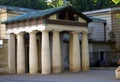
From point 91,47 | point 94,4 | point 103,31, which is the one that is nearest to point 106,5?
point 94,4

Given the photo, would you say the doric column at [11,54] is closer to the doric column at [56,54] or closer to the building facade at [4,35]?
the building facade at [4,35]

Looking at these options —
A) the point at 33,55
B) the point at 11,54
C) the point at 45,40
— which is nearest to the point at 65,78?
the point at 45,40

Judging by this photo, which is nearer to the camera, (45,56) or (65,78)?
(65,78)

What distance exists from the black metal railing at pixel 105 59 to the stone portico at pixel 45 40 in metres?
4.88

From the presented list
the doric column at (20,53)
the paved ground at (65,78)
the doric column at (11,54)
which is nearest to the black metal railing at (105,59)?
the doric column at (20,53)

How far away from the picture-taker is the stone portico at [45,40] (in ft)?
111

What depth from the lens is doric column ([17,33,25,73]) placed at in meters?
36.3

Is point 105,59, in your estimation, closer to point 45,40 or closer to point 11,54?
point 11,54

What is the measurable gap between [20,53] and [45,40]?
155 inches

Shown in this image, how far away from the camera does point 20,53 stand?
3634 centimetres

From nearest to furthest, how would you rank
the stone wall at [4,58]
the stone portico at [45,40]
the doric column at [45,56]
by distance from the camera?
the doric column at [45,56] → the stone portico at [45,40] → the stone wall at [4,58]

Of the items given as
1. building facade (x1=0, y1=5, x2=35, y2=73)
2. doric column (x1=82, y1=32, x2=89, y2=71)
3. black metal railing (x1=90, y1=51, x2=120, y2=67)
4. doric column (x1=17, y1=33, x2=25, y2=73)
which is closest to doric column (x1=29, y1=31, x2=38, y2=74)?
doric column (x1=17, y1=33, x2=25, y2=73)

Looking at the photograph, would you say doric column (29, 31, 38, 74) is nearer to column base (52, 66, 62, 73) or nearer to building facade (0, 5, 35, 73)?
column base (52, 66, 62, 73)

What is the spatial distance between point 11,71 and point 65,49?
339 inches
